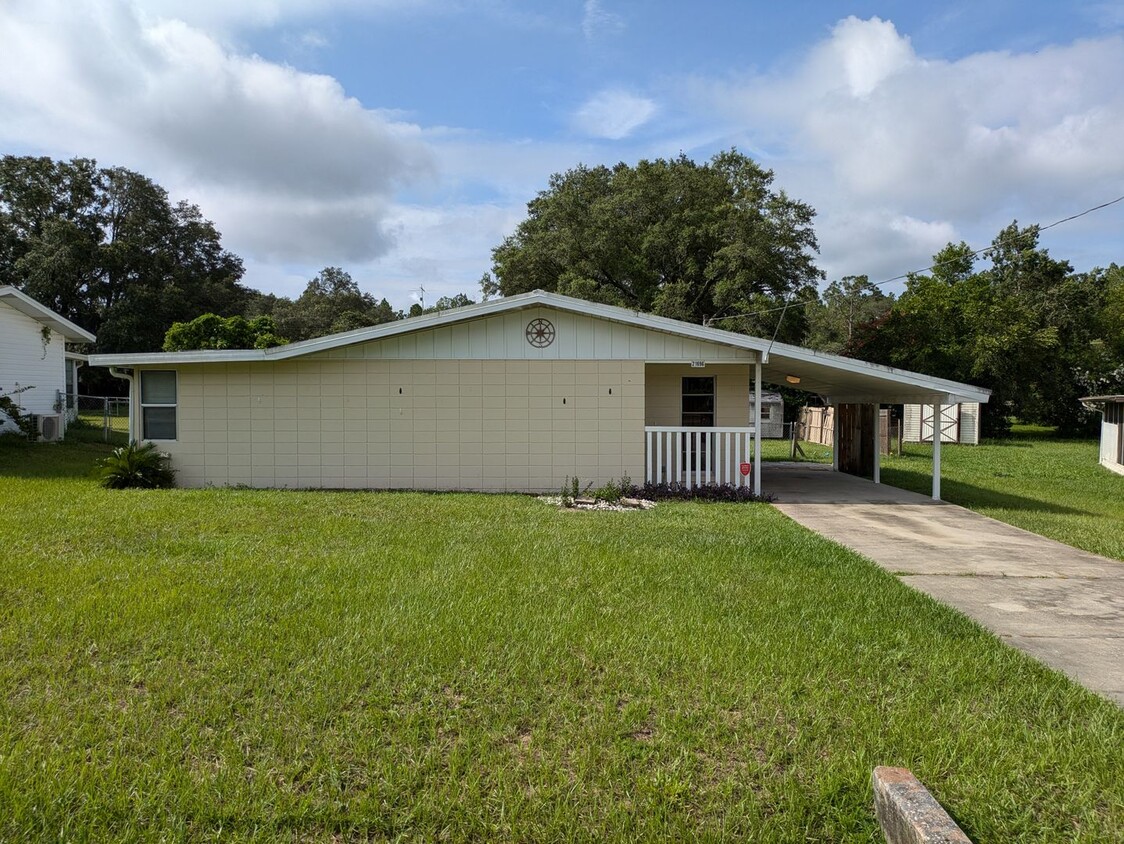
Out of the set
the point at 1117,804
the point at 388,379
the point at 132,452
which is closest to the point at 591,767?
the point at 1117,804

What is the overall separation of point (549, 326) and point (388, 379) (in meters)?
2.77

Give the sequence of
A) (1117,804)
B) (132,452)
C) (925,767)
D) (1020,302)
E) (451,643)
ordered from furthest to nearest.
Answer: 1. (1020,302)
2. (132,452)
3. (451,643)
4. (925,767)
5. (1117,804)

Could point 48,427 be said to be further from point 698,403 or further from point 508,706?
point 508,706

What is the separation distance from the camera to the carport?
10.2m

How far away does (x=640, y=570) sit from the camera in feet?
19.5

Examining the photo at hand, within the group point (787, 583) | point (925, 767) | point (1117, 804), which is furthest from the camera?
point (787, 583)

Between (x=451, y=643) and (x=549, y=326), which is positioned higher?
(x=549, y=326)

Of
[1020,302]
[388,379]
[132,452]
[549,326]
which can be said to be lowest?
[132,452]

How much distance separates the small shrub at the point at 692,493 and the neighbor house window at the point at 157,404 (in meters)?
7.64

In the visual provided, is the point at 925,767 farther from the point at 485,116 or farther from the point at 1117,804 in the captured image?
the point at 485,116

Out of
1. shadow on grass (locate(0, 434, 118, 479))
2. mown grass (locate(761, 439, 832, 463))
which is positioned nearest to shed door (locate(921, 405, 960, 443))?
mown grass (locate(761, 439, 832, 463))

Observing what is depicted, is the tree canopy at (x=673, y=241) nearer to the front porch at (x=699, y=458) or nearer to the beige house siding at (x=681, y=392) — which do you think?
the beige house siding at (x=681, y=392)

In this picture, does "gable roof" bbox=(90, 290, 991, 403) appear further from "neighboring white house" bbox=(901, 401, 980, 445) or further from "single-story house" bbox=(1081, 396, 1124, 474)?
"neighboring white house" bbox=(901, 401, 980, 445)

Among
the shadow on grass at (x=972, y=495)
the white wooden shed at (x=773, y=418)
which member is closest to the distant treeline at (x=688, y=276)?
the white wooden shed at (x=773, y=418)
